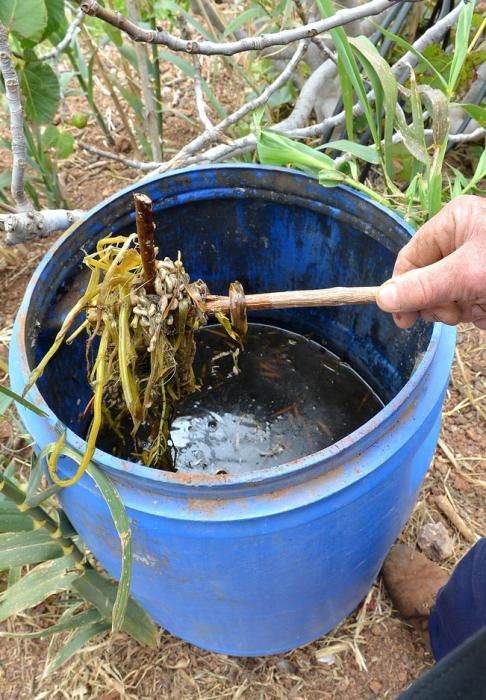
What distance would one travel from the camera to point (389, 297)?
0.68 metres

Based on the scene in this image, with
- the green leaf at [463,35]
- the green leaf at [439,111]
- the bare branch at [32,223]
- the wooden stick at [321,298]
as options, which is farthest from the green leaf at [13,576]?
the green leaf at [463,35]

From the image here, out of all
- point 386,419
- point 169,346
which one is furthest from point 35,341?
point 386,419

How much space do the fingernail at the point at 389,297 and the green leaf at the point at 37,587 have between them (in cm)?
58

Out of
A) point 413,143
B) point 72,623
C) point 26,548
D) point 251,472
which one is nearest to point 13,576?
point 72,623

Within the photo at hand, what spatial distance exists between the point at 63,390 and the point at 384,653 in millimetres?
734

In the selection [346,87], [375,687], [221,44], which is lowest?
[375,687]

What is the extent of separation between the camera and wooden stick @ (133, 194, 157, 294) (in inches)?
25.1

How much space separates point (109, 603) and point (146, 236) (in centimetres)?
57

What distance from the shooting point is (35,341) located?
2.67ft

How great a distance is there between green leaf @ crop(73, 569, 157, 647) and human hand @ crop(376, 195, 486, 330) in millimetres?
594

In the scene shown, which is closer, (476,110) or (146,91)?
(476,110)

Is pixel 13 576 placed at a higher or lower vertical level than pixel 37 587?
lower

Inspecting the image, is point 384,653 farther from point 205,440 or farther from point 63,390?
point 63,390

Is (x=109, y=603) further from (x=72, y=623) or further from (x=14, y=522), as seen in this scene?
(x=14, y=522)
